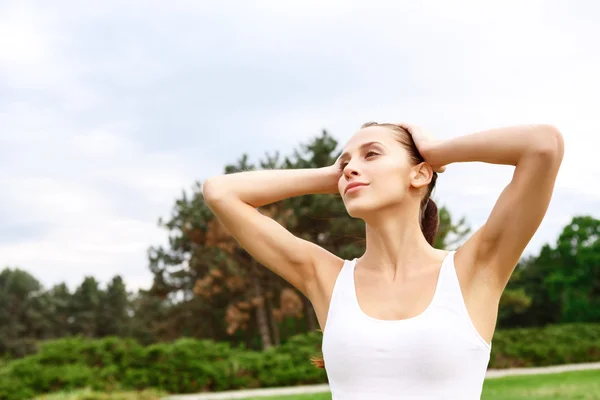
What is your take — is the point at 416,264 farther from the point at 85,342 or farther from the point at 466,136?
the point at 85,342

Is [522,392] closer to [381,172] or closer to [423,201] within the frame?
[423,201]

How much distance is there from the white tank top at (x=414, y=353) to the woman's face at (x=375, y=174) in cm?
31

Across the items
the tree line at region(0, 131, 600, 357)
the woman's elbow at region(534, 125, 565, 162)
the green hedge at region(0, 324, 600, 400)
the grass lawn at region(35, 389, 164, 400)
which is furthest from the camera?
the tree line at region(0, 131, 600, 357)

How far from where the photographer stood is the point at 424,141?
214 centimetres

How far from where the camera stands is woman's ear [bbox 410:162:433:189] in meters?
2.13

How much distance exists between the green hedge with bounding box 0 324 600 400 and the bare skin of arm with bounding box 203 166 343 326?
474 inches

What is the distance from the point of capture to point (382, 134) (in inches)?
84.9

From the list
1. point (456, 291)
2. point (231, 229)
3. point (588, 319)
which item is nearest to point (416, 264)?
point (456, 291)

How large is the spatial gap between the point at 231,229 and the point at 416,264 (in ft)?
2.38

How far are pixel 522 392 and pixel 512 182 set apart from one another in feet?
35.5

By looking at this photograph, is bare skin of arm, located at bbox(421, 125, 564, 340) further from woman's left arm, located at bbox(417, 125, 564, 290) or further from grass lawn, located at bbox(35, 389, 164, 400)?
grass lawn, located at bbox(35, 389, 164, 400)

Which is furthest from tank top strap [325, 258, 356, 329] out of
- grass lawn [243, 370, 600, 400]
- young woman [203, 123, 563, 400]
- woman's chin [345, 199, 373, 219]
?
Answer: grass lawn [243, 370, 600, 400]

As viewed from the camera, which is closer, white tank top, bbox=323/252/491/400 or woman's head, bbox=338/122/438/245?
white tank top, bbox=323/252/491/400

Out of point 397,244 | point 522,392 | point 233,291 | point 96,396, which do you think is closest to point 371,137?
point 397,244
